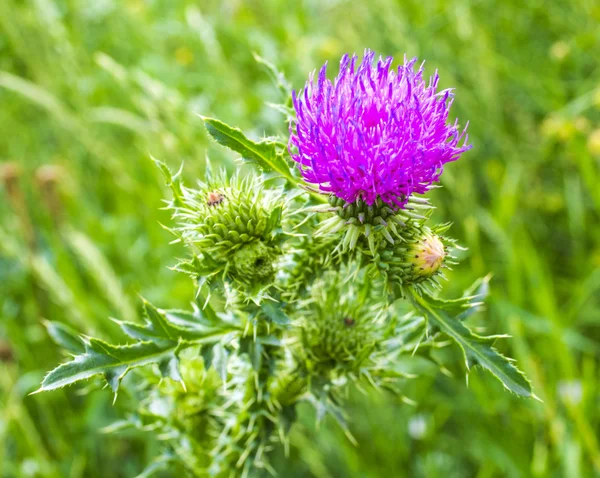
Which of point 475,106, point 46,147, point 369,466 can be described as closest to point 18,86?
point 46,147

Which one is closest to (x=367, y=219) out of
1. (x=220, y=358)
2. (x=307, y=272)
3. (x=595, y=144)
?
(x=307, y=272)

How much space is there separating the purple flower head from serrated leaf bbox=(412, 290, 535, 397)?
339 millimetres

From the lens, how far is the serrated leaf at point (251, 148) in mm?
1654

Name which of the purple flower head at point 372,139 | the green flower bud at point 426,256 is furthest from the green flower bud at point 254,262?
the green flower bud at point 426,256

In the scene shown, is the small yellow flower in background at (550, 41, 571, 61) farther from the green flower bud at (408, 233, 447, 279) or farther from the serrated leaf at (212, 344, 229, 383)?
the serrated leaf at (212, 344, 229, 383)

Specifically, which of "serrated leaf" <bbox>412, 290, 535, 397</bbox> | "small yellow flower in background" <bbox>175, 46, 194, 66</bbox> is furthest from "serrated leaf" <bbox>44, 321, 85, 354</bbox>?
"small yellow flower in background" <bbox>175, 46, 194, 66</bbox>

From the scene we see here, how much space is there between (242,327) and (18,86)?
2.66m

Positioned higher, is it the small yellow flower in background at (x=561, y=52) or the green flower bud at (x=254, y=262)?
the small yellow flower in background at (x=561, y=52)

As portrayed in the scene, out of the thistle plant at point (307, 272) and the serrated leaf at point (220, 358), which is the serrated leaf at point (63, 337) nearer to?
the thistle plant at point (307, 272)

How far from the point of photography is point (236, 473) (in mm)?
2139

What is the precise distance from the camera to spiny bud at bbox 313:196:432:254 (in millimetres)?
1625

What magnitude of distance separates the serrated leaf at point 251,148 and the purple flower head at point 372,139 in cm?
9

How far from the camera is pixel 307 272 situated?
1.89 m

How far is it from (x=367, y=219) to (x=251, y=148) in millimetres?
410
